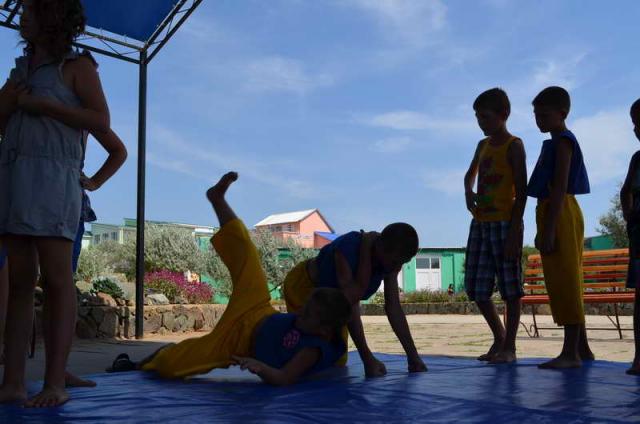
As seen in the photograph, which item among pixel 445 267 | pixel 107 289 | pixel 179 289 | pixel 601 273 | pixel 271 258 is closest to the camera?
pixel 601 273

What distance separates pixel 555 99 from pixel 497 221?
716 millimetres

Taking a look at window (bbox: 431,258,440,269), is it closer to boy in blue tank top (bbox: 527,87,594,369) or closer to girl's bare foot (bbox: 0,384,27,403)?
boy in blue tank top (bbox: 527,87,594,369)

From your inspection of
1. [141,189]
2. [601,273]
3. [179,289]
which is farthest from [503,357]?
[179,289]

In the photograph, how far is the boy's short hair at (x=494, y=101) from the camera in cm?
353

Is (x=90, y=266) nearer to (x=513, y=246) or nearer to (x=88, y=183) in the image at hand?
(x=513, y=246)

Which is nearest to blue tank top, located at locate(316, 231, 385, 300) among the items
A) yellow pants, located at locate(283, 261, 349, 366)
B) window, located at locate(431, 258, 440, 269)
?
yellow pants, located at locate(283, 261, 349, 366)

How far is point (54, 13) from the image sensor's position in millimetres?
2078

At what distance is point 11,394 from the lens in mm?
2070

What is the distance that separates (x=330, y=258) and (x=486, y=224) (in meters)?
1.04

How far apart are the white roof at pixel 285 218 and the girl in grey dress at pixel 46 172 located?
37.6 metres

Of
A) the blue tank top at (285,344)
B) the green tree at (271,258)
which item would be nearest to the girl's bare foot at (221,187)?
the blue tank top at (285,344)

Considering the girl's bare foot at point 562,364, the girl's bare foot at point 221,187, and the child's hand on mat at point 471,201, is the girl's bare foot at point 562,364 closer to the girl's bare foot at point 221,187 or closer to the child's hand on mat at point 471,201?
the child's hand on mat at point 471,201

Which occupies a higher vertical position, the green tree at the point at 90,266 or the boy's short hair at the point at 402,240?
the green tree at the point at 90,266

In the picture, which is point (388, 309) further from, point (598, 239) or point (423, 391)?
point (598, 239)
